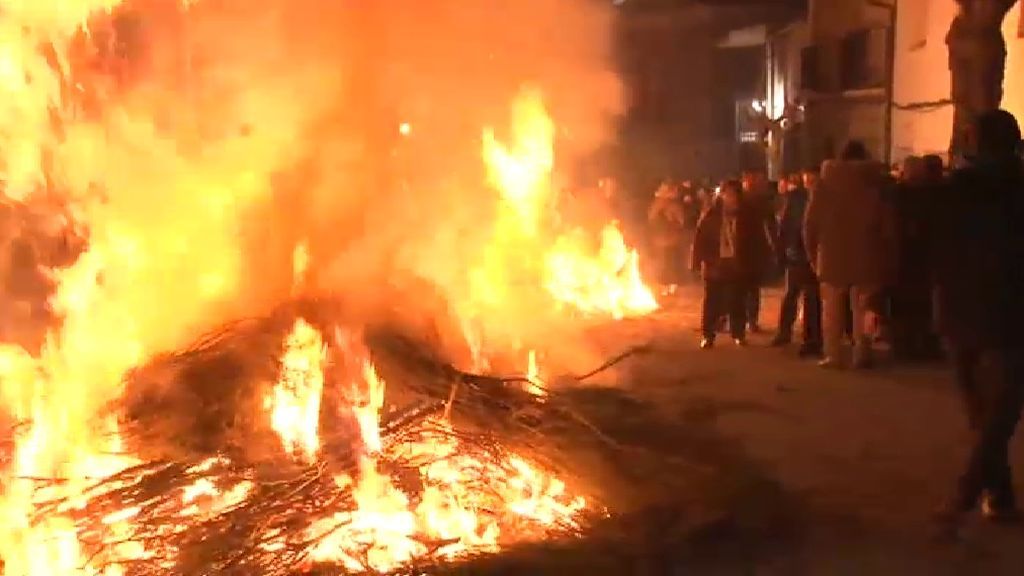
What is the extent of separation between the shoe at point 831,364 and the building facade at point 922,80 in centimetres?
631

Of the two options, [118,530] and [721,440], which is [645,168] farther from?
[118,530]

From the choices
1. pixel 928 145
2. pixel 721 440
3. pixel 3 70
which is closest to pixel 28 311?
pixel 3 70

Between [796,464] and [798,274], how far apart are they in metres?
3.68

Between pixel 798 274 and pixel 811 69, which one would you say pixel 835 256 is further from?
pixel 811 69

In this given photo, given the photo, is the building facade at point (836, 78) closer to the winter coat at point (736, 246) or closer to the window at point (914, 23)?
the window at point (914, 23)

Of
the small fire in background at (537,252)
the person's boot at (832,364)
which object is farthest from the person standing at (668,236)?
the person's boot at (832,364)

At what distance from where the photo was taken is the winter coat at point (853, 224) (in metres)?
9.02

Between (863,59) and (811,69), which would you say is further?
(811,69)

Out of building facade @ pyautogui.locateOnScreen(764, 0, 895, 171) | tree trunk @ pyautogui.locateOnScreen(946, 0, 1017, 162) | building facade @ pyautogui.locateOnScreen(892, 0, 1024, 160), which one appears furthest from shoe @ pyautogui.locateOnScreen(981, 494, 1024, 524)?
building facade @ pyautogui.locateOnScreen(764, 0, 895, 171)

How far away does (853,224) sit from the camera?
905 cm

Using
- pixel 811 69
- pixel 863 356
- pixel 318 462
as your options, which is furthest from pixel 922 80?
pixel 318 462

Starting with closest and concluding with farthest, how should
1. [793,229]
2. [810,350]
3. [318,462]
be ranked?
[318,462] → [810,350] → [793,229]

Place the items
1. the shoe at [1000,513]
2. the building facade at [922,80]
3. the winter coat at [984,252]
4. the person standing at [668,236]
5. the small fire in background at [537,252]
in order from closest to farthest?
1. the winter coat at [984,252]
2. the shoe at [1000,513]
3. the small fire in background at [537,252]
4. the person standing at [668,236]
5. the building facade at [922,80]

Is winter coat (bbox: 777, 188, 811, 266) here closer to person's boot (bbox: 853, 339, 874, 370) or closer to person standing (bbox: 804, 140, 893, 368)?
person standing (bbox: 804, 140, 893, 368)
